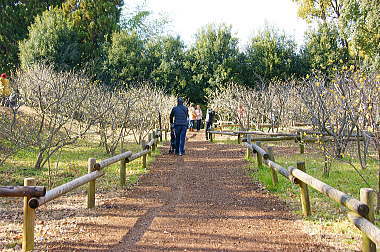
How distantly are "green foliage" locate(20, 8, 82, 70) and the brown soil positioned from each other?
2229cm

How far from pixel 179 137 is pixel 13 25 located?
2509 centimetres

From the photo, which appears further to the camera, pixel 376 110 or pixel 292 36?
pixel 292 36

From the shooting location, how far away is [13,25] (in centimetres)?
3247

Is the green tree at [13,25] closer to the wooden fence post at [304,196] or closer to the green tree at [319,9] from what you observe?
the green tree at [319,9]

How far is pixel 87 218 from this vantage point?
5996 millimetres

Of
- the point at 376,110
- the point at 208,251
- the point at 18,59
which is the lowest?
the point at 208,251

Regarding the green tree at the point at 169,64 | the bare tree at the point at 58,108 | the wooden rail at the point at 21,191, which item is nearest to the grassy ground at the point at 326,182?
the wooden rail at the point at 21,191

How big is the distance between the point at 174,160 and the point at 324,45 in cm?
2208

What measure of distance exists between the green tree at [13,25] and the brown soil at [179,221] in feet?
88.5

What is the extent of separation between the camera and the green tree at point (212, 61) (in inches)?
1184

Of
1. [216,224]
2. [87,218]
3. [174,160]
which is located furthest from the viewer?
[174,160]

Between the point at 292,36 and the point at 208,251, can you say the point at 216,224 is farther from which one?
the point at 292,36

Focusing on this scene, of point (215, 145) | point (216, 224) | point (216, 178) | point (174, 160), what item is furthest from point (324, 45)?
point (216, 224)

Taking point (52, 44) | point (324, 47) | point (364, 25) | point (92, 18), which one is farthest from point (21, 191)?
point (92, 18)
